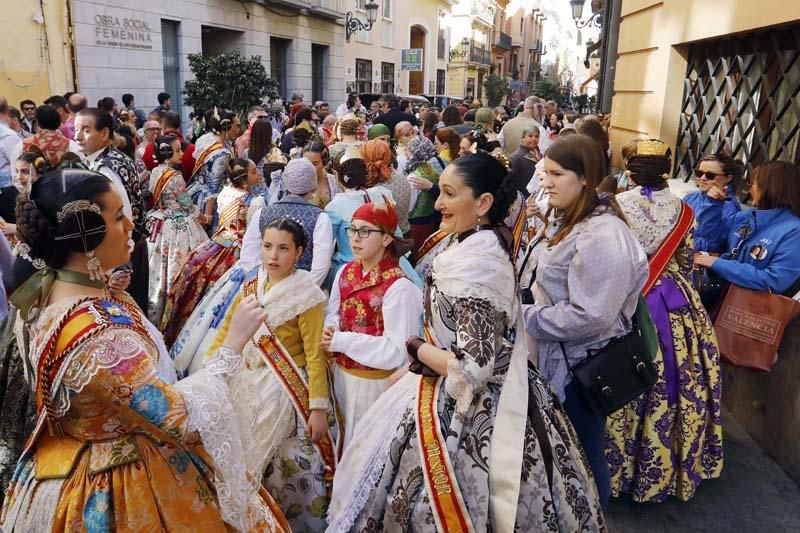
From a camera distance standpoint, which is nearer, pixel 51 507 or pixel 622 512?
pixel 51 507

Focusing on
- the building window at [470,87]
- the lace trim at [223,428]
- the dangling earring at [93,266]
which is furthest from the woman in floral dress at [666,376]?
the building window at [470,87]

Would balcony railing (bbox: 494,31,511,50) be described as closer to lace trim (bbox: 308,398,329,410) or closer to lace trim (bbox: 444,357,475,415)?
lace trim (bbox: 308,398,329,410)

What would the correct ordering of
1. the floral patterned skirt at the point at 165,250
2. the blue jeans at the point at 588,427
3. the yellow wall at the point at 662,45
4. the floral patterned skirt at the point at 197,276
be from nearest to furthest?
the blue jeans at the point at 588,427 → the yellow wall at the point at 662,45 → the floral patterned skirt at the point at 197,276 → the floral patterned skirt at the point at 165,250

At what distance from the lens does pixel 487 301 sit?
217 cm

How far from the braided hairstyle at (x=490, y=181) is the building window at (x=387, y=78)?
1237 inches

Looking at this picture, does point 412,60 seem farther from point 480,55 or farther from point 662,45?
point 662,45

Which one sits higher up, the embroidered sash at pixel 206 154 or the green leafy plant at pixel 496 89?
the green leafy plant at pixel 496 89

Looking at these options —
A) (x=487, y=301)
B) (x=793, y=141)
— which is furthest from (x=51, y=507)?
(x=793, y=141)

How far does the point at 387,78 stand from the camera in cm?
A: 3325

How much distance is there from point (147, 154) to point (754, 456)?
273 inches

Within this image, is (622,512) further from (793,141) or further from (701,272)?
(793,141)

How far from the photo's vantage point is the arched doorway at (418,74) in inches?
1516

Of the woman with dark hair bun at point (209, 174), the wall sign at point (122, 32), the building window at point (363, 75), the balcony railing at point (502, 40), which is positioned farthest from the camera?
the balcony railing at point (502, 40)

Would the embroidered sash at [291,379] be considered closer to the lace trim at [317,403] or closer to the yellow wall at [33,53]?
the lace trim at [317,403]
